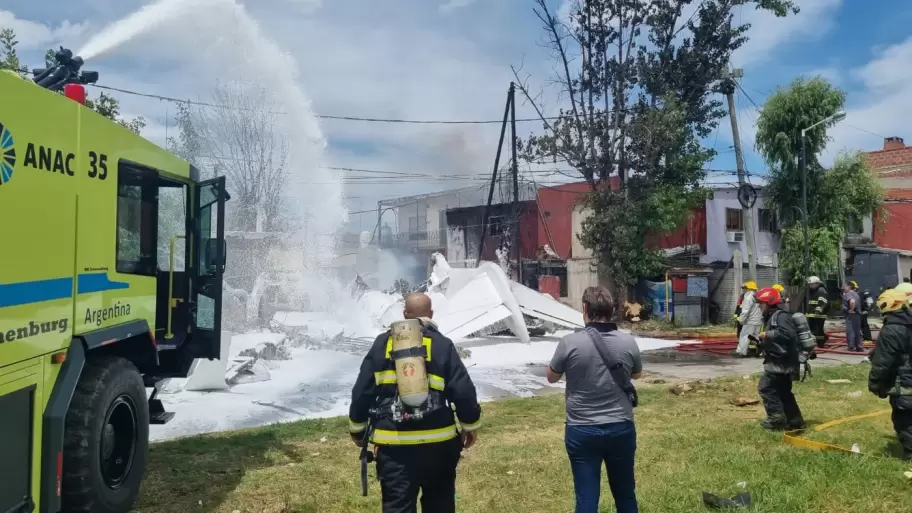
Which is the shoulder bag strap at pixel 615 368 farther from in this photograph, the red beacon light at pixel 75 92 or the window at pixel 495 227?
the window at pixel 495 227

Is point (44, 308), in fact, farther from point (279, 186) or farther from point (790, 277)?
point (279, 186)

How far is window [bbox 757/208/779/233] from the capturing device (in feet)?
96.4

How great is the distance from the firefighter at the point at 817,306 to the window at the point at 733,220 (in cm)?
1501

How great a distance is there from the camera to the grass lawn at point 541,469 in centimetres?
492

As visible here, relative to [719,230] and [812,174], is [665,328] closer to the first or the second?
[719,230]

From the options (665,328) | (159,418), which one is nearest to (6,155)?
(159,418)

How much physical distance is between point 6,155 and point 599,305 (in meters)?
3.13

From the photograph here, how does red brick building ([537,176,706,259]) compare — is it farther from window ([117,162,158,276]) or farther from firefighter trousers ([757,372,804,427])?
window ([117,162,158,276])

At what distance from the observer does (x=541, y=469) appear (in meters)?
5.84

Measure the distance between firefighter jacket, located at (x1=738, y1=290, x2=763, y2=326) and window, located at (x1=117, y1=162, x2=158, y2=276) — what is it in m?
11.1

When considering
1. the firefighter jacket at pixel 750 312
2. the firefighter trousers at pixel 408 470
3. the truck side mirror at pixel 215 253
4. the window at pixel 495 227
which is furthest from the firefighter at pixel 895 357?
the window at pixel 495 227

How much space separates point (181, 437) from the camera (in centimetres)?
723

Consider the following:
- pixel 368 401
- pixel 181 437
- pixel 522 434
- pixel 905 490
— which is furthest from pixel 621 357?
pixel 181 437

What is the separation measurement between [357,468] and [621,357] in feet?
10.2
